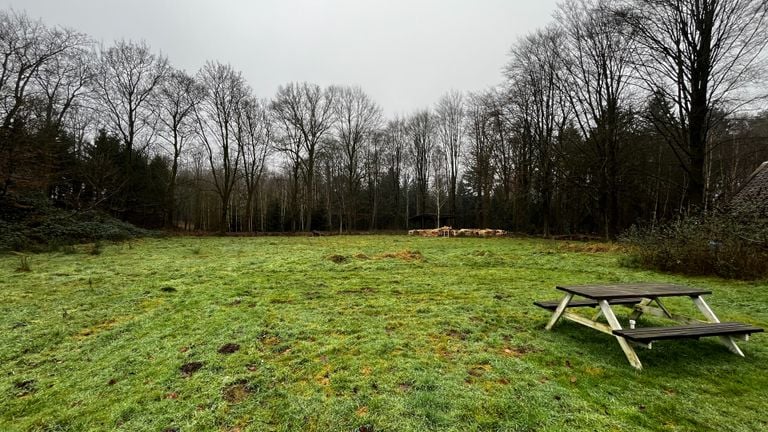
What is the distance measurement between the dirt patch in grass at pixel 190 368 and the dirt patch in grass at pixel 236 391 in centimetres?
52

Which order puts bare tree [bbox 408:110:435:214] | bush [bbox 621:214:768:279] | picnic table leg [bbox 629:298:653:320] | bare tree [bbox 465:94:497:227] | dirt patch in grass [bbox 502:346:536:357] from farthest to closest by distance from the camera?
1. bare tree [bbox 408:110:435:214]
2. bare tree [bbox 465:94:497:227]
3. bush [bbox 621:214:768:279]
4. picnic table leg [bbox 629:298:653:320]
5. dirt patch in grass [bbox 502:346:536:357]

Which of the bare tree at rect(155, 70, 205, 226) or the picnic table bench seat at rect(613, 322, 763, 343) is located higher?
the bare tree at rect(155, 70, 205, 226)

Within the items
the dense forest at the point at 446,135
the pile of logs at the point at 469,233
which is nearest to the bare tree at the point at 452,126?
the dense forest at the point at 446,135

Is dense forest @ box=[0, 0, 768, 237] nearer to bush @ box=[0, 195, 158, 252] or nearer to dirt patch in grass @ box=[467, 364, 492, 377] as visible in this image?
bush @ box=[0, 195, 158, 252]

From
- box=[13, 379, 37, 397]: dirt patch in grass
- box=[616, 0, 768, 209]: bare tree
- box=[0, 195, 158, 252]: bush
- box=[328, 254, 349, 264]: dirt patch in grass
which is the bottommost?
box=[13, 379, 37, 397]: dirt patch in grass

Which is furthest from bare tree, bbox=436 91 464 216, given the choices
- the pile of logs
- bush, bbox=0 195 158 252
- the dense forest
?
bush, bbox=0 195 158 252

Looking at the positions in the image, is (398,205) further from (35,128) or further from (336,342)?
(336,342)

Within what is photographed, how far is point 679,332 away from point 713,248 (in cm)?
666

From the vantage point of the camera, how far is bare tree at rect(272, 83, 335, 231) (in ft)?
95.3

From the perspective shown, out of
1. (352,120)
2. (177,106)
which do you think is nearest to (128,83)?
(177,106)

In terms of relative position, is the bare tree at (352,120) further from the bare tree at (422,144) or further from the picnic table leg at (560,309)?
the picnic table leg at (560,309)

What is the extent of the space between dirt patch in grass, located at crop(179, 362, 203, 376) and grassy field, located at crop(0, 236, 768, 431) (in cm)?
2

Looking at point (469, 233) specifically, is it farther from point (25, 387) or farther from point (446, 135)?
point (25, 387)

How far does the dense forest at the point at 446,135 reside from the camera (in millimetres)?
12133
